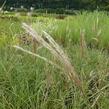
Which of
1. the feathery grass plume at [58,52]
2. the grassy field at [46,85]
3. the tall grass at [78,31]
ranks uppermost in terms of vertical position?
the feathery grass plume at [58,52]

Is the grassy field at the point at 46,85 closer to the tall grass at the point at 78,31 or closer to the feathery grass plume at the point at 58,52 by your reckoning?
the feathery grass plume at the point at 58,52

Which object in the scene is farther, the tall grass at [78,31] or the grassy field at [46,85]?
the tall grass at [78,31]

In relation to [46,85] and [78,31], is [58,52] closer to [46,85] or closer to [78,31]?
[46,85]

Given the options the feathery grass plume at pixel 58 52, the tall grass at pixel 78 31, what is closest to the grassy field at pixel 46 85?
the feathery grass plume at pixel 58 52

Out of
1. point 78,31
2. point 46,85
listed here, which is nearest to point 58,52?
point 46,85

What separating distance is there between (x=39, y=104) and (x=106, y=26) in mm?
4466

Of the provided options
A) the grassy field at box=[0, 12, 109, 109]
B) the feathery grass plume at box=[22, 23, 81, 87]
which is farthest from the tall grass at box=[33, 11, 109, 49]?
the feathery grass plume at box=[22, 23, 81, 87]

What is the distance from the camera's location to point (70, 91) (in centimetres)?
342

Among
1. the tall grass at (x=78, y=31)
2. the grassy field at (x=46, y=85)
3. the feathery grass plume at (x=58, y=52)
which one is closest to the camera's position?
the feathery grass plume at (x=58, y=52)

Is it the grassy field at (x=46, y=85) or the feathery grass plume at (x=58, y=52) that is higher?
the feathery grass plume at (x=58, y=52)

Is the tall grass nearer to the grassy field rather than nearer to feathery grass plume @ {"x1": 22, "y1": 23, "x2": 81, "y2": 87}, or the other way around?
the grassy field

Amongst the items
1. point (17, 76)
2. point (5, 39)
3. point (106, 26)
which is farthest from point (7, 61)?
point (106, 26)

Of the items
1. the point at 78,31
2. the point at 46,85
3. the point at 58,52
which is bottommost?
the point at 78,31

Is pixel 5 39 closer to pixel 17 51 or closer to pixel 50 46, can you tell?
pixel 17 51
